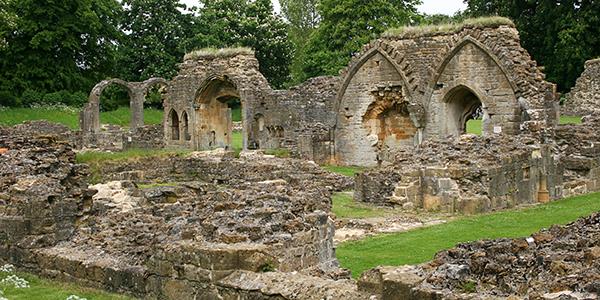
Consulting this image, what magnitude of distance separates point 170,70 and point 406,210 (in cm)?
3275

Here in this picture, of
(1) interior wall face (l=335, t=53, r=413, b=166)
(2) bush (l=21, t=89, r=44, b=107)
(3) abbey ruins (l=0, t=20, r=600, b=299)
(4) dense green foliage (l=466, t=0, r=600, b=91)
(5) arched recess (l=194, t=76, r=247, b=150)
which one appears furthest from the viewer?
(2) bush (l=21, t=89, r=44, b=107)

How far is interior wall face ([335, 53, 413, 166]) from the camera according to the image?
88.2ft

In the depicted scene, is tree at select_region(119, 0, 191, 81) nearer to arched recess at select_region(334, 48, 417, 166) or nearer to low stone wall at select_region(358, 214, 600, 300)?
arched recess at select_region(334, 48, 417, 166)

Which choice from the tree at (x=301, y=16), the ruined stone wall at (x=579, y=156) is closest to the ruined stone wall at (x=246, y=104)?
the ruined stone wall at (x=579, y=156)

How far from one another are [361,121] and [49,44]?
23.1 m

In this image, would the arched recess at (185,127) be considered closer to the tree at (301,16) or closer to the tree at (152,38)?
the tree at (152,38)

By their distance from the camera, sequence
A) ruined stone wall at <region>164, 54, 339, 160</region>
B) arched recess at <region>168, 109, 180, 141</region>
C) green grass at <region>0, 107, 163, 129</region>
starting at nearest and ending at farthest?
1. ruined stone wall at <region>164, 54, 339, 160</region>
2. arched recess at <region>168, 109, 180, 141</region>
3. green grass at <region>0, 107, 163, 129</region>

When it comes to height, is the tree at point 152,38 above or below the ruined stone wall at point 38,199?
above

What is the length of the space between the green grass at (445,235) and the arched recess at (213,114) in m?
19.6

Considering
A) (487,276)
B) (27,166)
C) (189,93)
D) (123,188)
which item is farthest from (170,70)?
(487,276)

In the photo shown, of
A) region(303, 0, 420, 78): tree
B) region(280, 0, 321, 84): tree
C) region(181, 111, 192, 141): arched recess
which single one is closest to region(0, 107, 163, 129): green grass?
region(181, 111, 192, 141): arched recess

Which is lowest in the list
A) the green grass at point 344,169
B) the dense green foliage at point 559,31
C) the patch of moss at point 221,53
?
the green grass at point 344,169

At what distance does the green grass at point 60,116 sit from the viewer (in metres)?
37.1

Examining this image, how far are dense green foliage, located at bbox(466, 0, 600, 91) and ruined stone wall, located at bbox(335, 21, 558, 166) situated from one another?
15546 mm
